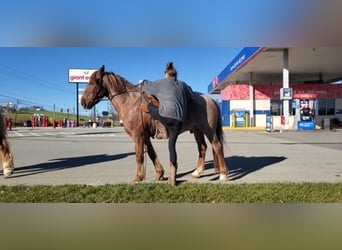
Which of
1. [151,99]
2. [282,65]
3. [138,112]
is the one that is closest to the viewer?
[151,99]

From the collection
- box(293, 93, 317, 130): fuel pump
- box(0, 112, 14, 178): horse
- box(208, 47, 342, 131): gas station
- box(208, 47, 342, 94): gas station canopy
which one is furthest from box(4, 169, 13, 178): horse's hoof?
box(208, 47, 342, 131): gas station

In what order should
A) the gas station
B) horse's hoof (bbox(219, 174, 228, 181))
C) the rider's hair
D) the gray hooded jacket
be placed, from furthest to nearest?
the gas station, horse's hoof (bbox(219, 174, 228, 181)), the rider's hair, the gray hooded jacket

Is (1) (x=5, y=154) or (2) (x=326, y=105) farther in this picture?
(2) (x=326, y=105)

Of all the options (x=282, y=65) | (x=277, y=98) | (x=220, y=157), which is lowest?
(x=220, y=157)

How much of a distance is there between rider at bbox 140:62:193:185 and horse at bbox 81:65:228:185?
0.32 m

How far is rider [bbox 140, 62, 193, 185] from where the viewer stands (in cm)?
545

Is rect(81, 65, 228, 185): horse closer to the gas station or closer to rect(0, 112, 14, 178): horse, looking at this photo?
rect(0, 112, 14, 178): horse

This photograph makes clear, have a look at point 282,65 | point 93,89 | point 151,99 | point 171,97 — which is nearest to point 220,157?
point 171,97

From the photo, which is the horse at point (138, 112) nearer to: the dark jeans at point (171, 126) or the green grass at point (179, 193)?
the dark jeans at point (171, 126)

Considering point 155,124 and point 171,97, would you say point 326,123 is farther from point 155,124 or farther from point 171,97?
point 171,97

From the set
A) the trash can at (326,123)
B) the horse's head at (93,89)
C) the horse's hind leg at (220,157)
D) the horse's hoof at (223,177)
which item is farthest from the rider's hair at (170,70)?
the trash can at (326,123)

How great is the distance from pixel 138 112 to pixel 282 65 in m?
26.3

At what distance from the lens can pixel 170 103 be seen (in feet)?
17.8

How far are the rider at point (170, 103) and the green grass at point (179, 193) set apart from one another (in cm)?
61
